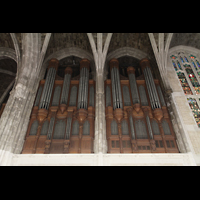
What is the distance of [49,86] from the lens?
12789mm

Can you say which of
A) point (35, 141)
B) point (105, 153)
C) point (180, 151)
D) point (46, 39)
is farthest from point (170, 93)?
point (46, 39)

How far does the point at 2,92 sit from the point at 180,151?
15.6 metres

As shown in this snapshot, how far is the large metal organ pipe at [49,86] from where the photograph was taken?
37.7 feet

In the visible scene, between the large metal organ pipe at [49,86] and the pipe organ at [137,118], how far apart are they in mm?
3994

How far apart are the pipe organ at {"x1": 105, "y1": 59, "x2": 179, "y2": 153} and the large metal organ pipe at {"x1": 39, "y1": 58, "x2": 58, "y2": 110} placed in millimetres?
3994

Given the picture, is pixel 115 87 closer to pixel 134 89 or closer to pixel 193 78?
pixel 134 89

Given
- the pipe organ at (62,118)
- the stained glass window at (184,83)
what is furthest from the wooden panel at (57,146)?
the stained glass window at (184,83)

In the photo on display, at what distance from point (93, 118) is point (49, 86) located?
14.0 feet

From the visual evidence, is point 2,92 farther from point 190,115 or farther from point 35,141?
point 190,115

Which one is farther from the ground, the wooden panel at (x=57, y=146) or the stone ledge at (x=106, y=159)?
the wooden panel at (x=57, y=146)

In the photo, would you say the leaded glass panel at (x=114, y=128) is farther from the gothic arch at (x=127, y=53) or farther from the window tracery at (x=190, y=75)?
the gothic arch at (x=127, y=53)

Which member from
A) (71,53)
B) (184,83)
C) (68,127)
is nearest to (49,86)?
(68,127)

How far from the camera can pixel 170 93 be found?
11.8 meters

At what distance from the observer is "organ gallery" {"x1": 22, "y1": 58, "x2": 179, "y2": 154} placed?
389 inches
